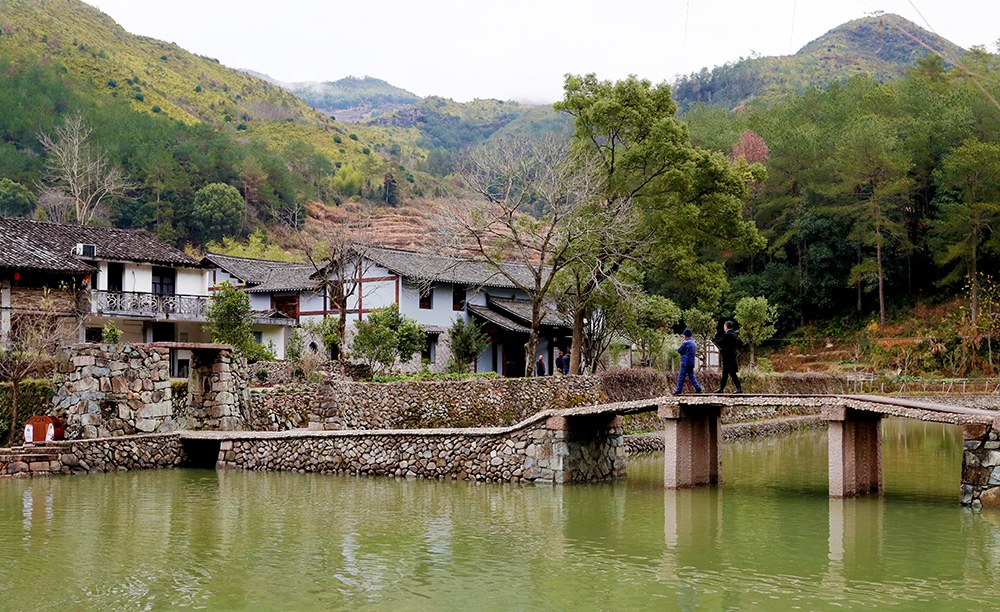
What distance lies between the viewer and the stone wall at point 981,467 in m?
17.5

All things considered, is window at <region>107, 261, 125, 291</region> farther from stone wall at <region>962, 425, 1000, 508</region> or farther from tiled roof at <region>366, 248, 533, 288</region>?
stone wall at <region>962, 425, 1000, 508</region>

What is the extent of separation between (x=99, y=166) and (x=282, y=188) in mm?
18568

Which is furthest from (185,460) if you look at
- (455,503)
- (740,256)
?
(740,256)

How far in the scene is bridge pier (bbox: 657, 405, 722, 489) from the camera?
2084 centimetres

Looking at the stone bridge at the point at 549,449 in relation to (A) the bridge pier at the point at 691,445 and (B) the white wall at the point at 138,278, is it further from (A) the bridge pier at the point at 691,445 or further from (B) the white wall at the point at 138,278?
(B) the white wall at the point at 138,278

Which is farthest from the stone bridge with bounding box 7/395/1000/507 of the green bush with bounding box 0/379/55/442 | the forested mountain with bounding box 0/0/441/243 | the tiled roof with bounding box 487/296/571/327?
the forested mountain with bounding box 0/0/441/243

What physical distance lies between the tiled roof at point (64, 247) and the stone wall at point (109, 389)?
371 inches

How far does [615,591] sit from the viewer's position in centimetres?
1215

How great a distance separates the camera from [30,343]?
26.7m

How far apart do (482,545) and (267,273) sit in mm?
34317

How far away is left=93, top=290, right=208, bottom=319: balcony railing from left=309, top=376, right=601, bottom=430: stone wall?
481 inches

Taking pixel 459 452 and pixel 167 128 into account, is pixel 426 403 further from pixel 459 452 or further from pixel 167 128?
pixel 167 128

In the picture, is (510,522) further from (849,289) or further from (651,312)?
(849,289)

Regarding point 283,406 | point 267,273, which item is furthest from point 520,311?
point 283,406
